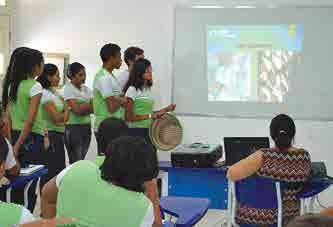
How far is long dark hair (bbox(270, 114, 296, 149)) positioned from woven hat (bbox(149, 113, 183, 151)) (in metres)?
1.76

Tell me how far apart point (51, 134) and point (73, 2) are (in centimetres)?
250

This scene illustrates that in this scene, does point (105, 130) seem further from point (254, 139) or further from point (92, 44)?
point (92, 44)

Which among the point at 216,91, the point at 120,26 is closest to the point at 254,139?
the point at 216,91

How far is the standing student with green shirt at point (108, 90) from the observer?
4.43m

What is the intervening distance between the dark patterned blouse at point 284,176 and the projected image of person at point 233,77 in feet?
9.43

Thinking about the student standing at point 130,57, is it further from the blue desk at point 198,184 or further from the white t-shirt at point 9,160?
the white t-shirt at point 9,160

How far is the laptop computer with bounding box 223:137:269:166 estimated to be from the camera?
3.92 metres

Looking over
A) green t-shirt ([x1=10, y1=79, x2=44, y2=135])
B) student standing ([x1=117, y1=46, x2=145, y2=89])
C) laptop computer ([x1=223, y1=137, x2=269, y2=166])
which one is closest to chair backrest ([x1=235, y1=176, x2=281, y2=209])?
laptop computer ([x1=223, y1=137, x2=269, y2=166])

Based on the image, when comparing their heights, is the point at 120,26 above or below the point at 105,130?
above

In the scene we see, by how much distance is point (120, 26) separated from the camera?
617cm

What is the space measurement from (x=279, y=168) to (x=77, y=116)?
2410 mm

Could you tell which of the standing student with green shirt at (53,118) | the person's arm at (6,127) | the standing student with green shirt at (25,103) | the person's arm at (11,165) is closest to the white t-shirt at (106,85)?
the standing student with green shirt at (53,118)

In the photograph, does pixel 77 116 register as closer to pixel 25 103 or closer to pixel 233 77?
pixel 25 103

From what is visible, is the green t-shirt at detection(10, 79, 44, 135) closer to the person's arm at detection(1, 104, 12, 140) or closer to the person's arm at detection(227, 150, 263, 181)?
the person's arm at detection(1, 104, 12, 140)
